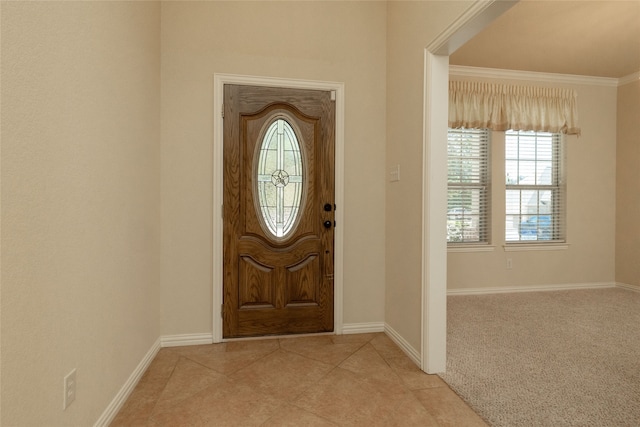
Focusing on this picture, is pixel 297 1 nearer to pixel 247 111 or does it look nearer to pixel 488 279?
pixel 247 111

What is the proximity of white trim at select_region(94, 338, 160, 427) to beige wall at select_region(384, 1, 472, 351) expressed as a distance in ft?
5.98

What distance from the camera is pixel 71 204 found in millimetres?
1368

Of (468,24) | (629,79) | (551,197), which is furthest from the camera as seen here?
(551,197)

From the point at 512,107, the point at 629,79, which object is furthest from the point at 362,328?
the point at 629,79

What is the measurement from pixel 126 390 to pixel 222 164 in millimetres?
1631

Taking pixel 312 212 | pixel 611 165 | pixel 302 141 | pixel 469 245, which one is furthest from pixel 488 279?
pixel 302 141

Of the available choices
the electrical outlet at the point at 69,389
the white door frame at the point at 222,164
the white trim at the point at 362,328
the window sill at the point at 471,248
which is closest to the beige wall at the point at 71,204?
the electrical outlet at the point at 69,389

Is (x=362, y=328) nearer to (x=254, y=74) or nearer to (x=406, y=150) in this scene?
(x=406, y=150)

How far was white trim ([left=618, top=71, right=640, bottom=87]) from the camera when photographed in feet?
14.3

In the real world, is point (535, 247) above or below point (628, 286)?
above

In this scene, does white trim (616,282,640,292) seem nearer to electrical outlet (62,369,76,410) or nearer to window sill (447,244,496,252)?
window sill (447,244,496,252)

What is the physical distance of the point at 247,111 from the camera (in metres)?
2.75

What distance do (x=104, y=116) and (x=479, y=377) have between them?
2.61 meters

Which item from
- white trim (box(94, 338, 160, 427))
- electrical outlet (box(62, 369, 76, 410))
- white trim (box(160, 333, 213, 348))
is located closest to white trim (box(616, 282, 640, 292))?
white trim (box(160, 333, 213, 348))
